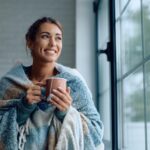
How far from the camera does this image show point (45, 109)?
834 millimetres

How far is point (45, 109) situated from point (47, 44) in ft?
0.56

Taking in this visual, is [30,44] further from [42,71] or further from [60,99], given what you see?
[60,99]

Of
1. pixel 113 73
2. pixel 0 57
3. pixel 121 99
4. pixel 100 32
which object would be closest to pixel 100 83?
pixel 100 32

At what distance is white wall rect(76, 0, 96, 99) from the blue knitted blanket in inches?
67.2

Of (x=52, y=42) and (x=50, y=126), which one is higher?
(x=52, y=42)

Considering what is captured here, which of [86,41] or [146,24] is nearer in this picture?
[146,24]

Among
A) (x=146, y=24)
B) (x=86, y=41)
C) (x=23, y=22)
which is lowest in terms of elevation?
(x=146, y=24)

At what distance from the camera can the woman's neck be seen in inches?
35.2

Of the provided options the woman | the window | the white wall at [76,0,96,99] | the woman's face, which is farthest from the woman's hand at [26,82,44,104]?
the white wall at [76,0,96,99]

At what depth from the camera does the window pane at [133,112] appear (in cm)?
126

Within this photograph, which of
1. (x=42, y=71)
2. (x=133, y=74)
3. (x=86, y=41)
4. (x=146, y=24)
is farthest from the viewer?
(x=86, y=41)

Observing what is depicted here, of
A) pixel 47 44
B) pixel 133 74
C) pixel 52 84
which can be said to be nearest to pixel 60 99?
pixel 52 84

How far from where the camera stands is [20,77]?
35.3 inches

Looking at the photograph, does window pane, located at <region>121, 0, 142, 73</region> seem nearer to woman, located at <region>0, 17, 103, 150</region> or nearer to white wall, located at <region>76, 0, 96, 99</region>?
woman, located at <region>0, 17, 103, 150</region>
